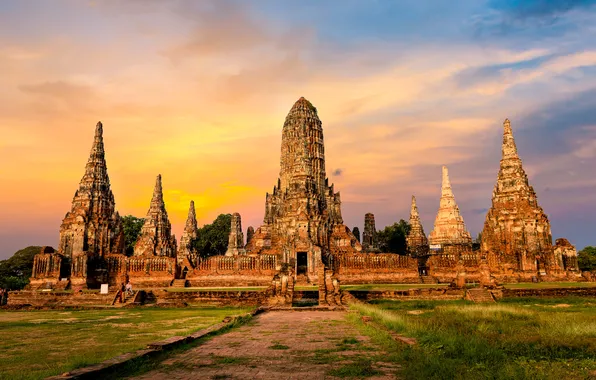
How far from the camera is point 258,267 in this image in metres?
41.2

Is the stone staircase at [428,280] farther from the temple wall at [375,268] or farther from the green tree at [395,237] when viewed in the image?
the green tree at [395,237]

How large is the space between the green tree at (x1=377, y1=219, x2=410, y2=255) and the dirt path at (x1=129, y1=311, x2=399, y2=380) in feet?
240

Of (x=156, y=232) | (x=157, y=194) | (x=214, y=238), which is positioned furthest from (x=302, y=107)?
(x=214, y=238)

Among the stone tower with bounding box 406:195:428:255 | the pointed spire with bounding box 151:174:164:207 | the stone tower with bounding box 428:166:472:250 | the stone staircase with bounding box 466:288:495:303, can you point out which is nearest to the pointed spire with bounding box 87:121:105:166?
the pointed spire with bounding box 151:174:164:207

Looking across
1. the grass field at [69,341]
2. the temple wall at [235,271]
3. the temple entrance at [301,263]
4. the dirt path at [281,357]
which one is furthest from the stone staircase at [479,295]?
the temple wall at [235,271]

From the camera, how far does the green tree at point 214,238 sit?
8196 centimetres

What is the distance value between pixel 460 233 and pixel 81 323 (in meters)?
73.4

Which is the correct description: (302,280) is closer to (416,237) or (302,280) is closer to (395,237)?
(416,237)

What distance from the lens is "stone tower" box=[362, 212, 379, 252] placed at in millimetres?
63553

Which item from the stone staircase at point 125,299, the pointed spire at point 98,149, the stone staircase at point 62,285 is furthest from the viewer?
the pointed spire at point 98,149

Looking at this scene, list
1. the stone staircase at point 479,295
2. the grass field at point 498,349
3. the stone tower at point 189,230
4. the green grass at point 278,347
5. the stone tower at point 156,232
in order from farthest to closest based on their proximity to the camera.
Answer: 1. the stone tower at point 189,230
2. the stone tower at point 156,232
3. the stone staircase at point 479,295
4. the green grass at point 278,347
5. the grass field at point 498,349

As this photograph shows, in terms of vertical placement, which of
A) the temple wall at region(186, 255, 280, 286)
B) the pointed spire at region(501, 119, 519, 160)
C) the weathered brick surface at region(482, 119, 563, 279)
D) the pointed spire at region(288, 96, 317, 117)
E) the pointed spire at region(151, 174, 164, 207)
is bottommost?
the temple wall at region(186, 255, 280, 286)

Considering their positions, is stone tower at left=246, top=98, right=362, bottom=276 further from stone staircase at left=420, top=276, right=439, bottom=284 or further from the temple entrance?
stone staircase at left=420, top=276, right=439, bottom=284

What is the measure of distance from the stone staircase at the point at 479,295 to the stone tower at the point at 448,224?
55524 millimetres
